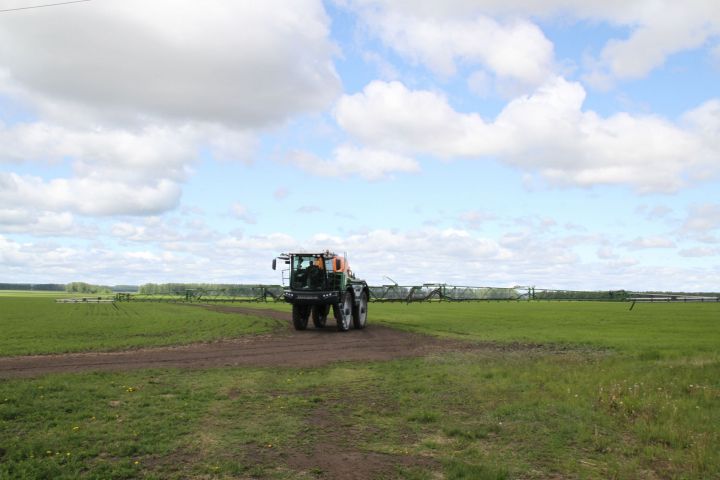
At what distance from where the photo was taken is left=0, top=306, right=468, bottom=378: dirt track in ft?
51.7

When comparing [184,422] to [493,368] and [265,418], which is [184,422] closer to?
[265,418]

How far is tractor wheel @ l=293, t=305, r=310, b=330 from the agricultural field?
10.2m

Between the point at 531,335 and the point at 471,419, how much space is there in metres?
16.0

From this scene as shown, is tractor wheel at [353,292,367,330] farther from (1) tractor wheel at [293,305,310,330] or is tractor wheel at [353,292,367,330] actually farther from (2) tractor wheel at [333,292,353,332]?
(1) tractor wheel at [293,305,310,330]

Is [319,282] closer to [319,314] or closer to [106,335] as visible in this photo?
Answer: [319,314]

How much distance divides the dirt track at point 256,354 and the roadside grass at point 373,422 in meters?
1.80

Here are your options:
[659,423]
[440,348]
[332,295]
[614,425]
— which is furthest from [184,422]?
[332,295]

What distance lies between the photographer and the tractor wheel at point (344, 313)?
1091 inches

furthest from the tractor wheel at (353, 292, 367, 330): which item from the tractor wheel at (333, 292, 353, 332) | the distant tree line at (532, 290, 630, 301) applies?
the distant tree line at (532, 290, 630, 301)

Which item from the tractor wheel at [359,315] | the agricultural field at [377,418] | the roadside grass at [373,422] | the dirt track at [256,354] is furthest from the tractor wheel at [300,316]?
the roadside grass at [373,422]

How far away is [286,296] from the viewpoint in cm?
2764

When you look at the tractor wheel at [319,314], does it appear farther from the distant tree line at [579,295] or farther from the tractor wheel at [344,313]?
the distant tree line at [579,295]

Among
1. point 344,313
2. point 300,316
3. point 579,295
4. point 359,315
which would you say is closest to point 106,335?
point 300,316

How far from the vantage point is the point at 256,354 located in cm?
1905
